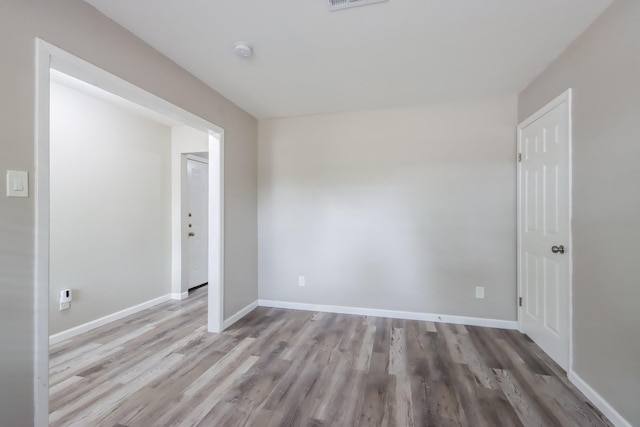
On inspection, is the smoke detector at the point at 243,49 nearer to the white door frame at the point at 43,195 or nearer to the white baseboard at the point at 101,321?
the white door frame at the point at 43,195

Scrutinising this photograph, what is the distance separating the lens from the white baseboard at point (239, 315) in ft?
9.44

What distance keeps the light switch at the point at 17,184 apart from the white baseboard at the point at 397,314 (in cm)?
266

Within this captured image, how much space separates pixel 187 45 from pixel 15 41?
3.06 feet

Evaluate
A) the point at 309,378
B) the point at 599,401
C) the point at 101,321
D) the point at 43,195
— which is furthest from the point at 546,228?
the point at 101,321

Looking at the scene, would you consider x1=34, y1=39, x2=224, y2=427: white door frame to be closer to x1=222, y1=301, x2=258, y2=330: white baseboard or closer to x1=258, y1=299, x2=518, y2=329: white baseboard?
x1=222, y1=301, x2=258, y2=330: white baseboard

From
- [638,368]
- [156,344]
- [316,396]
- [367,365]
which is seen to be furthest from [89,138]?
[638,368]

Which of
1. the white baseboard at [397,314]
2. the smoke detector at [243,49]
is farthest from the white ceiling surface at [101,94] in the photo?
the white baseboard at [397,314]

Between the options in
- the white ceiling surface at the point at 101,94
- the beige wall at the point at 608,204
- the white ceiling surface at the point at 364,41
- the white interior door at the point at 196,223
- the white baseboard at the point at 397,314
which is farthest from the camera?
the white interior door at the point at 196,223

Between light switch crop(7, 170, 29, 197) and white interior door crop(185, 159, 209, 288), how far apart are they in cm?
268

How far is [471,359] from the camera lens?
2254mm

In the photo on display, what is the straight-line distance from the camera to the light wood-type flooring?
1630 mm

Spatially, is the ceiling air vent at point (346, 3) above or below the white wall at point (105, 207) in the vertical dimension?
Answer: above

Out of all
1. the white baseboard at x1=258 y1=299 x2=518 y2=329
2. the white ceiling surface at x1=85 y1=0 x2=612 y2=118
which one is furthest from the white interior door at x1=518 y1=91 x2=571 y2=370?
the white ceiling surface at x1=85 y1=0 x2=612 y2=118

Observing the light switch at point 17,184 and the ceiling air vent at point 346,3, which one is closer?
the light switch at point 17,184
